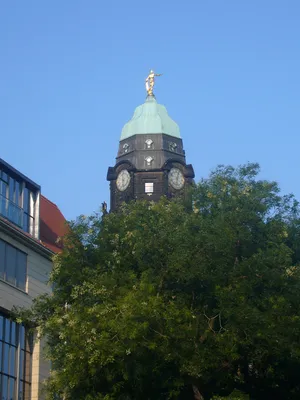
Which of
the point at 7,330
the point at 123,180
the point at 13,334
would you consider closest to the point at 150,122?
the point at 123,180

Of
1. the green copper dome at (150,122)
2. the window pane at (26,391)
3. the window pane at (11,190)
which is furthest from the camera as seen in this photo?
the green copper dome at (150,122)

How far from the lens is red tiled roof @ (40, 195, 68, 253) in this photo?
4650cm

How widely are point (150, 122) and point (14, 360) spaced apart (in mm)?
59922

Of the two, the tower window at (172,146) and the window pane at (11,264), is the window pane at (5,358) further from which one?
the tower window at (172,146)

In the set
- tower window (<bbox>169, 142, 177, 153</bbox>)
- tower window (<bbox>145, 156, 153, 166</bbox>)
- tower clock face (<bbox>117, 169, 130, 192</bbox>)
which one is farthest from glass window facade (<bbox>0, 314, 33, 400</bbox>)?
tower window (<bbox>169, 142, 177, 153</bbox>)

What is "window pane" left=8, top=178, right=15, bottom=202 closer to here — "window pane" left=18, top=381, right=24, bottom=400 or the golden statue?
"window pane" left=18, top=381, right=24, bottom=400

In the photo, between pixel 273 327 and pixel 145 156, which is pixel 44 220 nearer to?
pixel 273 327

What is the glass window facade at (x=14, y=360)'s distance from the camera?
39.8 m

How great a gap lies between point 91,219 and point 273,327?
10175 mm

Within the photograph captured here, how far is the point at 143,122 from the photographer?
98.7 metres

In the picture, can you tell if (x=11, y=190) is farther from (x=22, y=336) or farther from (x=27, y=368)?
(x=27, y=368)

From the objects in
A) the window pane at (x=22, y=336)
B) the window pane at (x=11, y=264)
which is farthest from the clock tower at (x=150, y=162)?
the window pane at (x=22, y=336)

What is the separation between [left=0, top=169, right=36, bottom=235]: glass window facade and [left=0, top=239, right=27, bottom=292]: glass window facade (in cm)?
172

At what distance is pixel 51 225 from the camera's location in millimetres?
48781
